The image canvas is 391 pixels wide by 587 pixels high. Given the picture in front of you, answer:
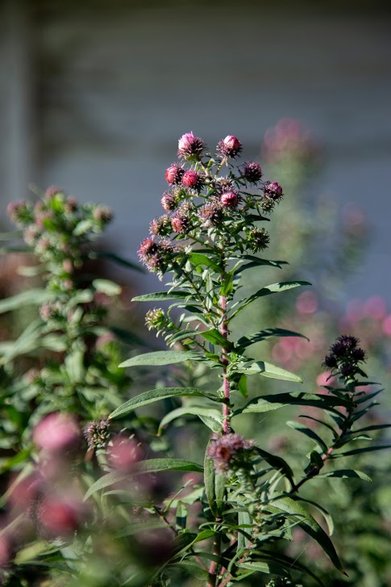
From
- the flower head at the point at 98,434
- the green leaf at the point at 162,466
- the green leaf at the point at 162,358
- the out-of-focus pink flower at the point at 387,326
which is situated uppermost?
the green leaf at the point at 162,358

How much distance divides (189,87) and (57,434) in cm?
437

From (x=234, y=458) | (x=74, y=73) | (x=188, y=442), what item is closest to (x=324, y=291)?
(x=188, y=442)

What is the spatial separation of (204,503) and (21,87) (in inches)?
171

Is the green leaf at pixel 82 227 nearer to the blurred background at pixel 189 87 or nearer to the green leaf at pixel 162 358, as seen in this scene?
the green leaf at pixel 162 358

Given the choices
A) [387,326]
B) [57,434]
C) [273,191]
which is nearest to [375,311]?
[387,326]

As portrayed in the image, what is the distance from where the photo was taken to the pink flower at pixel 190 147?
0.97 meters

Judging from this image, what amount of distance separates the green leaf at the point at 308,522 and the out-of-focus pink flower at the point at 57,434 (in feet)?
0.89

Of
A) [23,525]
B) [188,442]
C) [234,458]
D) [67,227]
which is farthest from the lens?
[188,442]

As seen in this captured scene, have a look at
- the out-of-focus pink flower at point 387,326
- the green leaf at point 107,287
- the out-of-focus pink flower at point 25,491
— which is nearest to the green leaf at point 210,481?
the out-of-focus pink flower at point 25,491

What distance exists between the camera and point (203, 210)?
934 millimetres

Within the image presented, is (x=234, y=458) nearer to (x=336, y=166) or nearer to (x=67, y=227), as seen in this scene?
(x=67, y=227)

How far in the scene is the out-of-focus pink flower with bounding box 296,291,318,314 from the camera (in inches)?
103

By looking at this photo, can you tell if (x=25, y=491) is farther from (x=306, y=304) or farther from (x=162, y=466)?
(x=306, y=304)

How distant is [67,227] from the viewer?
4.55ft
